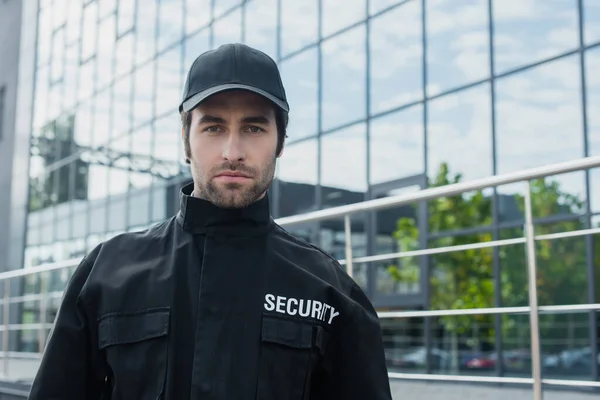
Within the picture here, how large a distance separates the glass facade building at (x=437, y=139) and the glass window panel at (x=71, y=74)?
4.24 meters

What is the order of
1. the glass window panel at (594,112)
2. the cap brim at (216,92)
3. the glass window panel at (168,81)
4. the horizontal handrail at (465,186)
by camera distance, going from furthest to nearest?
the glass window panel at (168,81)
the glass window panel at (594,112)
the horizontal handrail at (465,186)
the cap brim at (216,92)

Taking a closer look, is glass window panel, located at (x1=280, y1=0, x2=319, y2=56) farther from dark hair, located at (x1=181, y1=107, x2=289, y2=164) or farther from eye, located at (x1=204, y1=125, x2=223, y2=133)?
eye, located at (x1=204, y1=125, x2=223, y2=133)

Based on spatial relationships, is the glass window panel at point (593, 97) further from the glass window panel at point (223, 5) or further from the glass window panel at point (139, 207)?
the glass window panel at point (139, 207)

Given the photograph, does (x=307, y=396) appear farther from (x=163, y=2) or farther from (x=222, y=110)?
(x=163, y=2)

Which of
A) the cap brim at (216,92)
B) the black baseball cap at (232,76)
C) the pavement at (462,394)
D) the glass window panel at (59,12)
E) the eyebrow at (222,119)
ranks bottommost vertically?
the pavement at (462,394)

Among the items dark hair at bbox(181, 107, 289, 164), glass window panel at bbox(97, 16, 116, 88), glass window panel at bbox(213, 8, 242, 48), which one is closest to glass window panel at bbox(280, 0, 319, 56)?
glass window panel at bbox(213, 8, 242, 48)

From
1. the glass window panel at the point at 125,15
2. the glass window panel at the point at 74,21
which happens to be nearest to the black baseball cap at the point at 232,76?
the glass window panel at the point at 125,15

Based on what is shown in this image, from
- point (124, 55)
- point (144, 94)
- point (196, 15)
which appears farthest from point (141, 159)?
point (196, 15)

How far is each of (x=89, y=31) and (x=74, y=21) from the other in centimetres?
113

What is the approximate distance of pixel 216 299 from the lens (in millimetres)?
1591

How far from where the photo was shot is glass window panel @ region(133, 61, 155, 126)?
1752cm

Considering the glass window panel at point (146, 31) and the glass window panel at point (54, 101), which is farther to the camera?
the glass window panel at point (54, 101)

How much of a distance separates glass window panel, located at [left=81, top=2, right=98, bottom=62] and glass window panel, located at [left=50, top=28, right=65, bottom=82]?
121cm

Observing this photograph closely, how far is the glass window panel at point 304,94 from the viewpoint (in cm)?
1346
